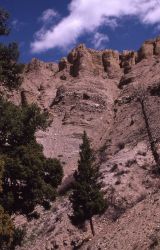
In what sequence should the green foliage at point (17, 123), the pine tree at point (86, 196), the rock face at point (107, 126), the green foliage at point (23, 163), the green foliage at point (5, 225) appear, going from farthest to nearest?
the pine tree at point (86, 196) → the rock face at point (107, 126) → the green foliage at point (17, 123) → the green foliage at point (23, 163) → the green foliage at point (5, 225)

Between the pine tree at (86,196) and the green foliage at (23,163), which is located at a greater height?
the pine tree at (86,196)

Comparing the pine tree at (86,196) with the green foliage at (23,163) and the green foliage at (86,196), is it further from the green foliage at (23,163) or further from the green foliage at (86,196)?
the green foliage at (23,163)

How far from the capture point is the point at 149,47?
406 feet

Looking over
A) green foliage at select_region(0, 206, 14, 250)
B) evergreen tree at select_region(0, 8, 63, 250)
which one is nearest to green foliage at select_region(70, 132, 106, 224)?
evergreen tree at select_region(0, 8, 63, 250)

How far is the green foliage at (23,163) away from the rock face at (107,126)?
54.8 inches

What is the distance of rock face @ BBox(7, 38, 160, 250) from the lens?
37.3 metres

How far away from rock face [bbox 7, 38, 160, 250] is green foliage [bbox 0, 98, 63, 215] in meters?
1.39

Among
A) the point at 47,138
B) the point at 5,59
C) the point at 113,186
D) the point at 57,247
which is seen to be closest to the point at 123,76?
the point at 47,138

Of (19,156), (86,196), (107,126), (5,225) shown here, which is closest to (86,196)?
(86,196)

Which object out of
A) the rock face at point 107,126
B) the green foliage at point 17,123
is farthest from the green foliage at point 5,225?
the rock face at point 107,126

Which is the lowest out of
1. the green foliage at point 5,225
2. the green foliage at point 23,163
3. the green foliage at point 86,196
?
the green foliage at point 5,225

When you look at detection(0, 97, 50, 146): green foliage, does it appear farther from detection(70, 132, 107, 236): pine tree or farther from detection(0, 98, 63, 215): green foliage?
detection(70, 132, 107, 236): pine tree

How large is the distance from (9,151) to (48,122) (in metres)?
2.67

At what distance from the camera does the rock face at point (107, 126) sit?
37328mm
